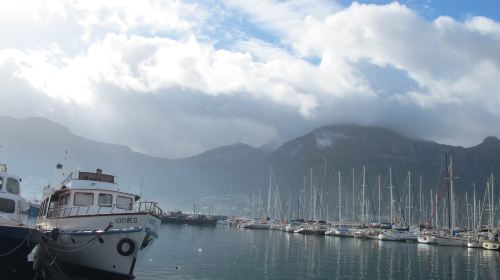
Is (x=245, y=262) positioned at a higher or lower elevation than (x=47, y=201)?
lower

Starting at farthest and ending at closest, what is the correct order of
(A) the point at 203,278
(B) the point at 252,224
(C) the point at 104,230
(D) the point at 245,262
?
(B) the point at 252,224 → (D) the point at 245,262 → (A) the point at 203,278 → (C) the point at 104,230

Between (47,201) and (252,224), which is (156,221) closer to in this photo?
(47,201)

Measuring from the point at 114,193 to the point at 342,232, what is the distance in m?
88.9


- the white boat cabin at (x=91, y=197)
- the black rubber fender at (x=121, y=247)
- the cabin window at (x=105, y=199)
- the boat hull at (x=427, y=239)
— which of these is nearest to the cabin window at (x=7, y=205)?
the white boat cabin at (x=91, y=197)

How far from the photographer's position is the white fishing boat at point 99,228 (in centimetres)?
2988

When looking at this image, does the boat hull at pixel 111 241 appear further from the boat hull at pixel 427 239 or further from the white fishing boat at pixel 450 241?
the boat hull at pixel 427 239

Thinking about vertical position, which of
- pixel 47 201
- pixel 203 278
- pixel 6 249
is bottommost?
pixel 203 278

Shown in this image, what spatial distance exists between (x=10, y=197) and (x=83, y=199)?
4.62 metres

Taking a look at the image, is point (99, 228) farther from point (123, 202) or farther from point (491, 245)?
point (491, 245)

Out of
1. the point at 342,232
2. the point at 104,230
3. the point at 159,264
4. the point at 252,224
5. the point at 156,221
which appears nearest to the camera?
the point at 104,230

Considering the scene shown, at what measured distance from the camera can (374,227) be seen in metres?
124

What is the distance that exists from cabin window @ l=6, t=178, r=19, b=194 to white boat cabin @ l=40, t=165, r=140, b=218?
3.18m

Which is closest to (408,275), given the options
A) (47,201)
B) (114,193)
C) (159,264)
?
(159,264)

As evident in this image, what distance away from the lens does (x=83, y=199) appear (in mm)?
34281
